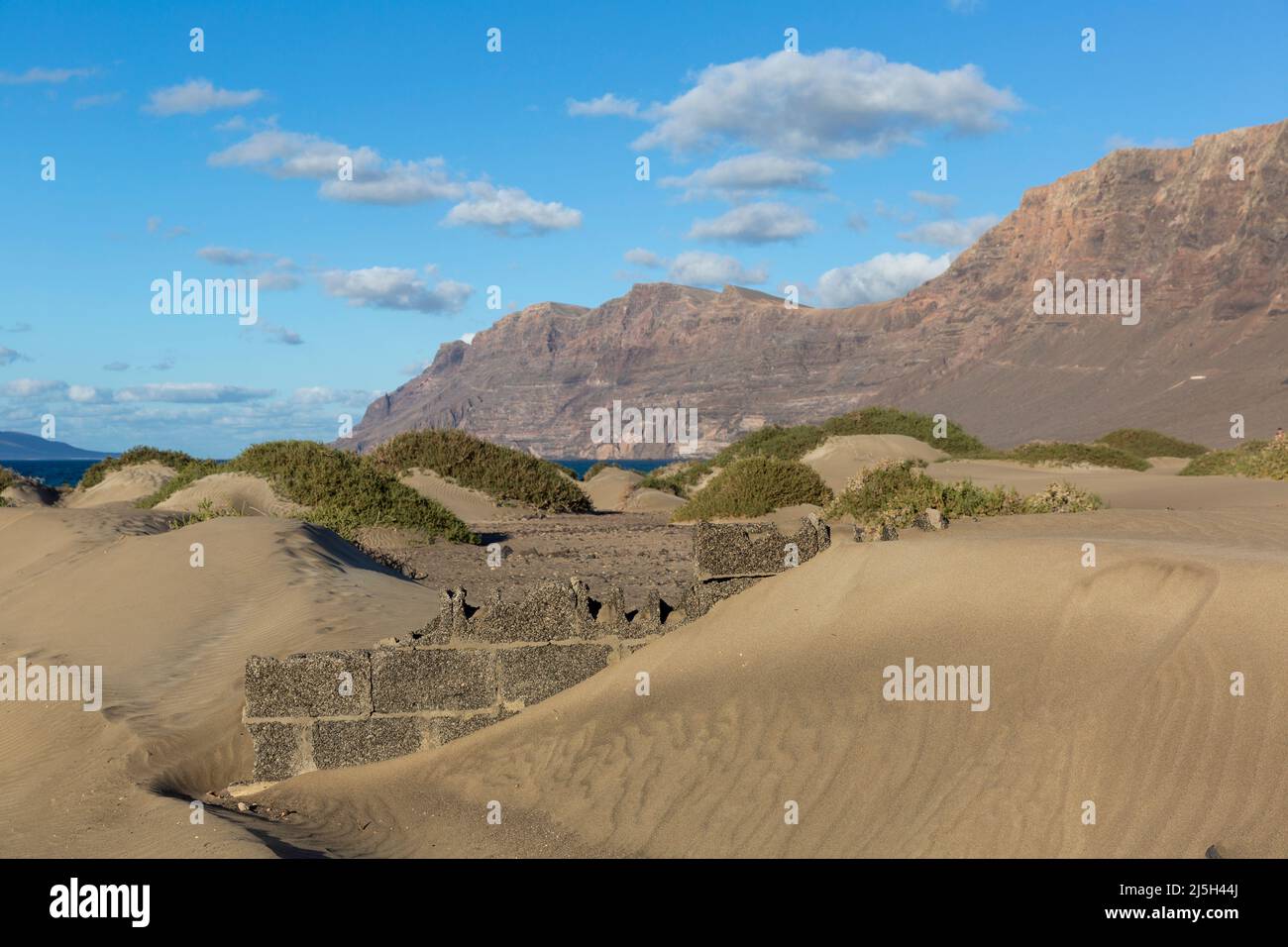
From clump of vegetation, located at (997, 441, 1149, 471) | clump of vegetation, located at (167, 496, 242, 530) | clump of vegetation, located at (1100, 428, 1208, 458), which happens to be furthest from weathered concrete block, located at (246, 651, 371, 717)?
clump of vegetation, located at (1100, 428, 1208, 458)

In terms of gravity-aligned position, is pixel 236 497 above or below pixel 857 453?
below

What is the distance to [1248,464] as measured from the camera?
2491cm

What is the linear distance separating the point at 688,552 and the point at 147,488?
2053 cm

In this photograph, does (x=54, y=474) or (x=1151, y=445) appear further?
(x=54, y=474)

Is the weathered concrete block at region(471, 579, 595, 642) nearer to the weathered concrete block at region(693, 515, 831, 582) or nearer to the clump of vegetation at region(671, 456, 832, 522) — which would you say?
the weathered concrete block at region(693, 515, 831, 582)

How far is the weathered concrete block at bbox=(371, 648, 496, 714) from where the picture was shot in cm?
743

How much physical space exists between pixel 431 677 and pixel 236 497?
16.0 m

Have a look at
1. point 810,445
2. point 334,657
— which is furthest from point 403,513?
point 810,445

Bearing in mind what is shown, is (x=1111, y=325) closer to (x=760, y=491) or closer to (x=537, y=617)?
(x=760, y=491)

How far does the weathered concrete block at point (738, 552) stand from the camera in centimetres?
813

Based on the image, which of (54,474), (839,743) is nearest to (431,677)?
(839,743)

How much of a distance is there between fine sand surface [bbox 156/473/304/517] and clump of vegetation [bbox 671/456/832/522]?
9.19m
